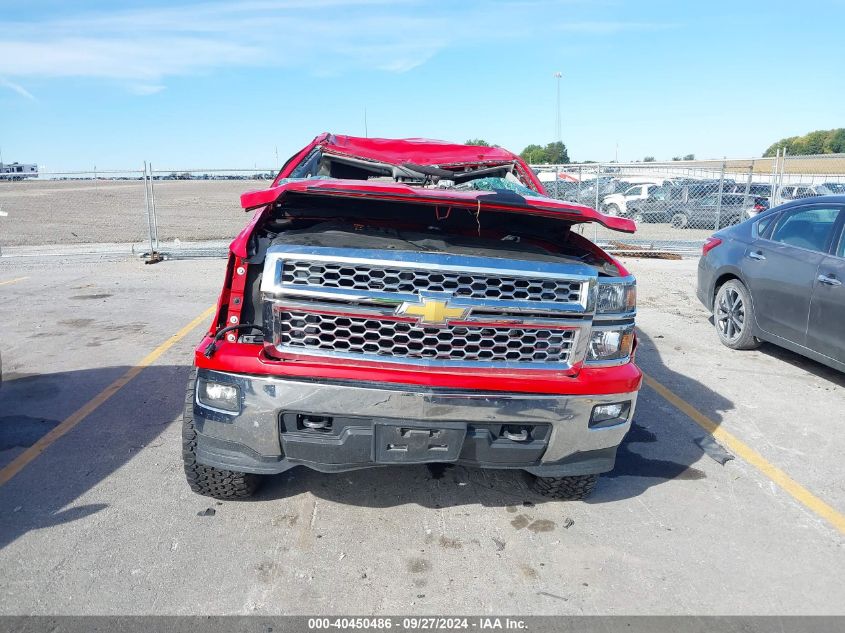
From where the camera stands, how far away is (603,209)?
20.0 m

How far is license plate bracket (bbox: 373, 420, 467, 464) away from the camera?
9.27 ft

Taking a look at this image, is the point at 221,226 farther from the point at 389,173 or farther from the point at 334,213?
the point at 334,213

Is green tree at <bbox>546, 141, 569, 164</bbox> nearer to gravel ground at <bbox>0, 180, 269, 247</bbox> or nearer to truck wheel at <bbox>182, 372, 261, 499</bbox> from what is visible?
gravel ground at <bbox>0, 180, 269, 247</bbox>

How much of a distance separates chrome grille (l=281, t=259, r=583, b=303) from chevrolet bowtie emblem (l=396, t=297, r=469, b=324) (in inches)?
2.5

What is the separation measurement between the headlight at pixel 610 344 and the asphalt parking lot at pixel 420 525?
0.91 metres

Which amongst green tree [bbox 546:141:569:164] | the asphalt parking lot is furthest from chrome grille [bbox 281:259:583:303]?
green tree [bbox 546:141:569:164]

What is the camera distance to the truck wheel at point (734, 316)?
650cm

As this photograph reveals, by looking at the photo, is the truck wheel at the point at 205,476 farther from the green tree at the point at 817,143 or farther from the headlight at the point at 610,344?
the green tree at the point at 817,143

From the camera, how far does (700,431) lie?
4688 millimetres

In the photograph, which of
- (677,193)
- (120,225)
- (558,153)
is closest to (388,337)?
(677,193)

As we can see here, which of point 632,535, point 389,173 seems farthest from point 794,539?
point 389,173

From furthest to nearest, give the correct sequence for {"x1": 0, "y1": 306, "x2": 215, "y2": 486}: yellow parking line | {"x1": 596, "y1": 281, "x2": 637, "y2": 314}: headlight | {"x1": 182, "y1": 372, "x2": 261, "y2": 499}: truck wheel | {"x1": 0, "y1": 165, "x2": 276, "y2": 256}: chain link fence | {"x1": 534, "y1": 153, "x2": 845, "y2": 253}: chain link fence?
{"x1": 534, "y1": 153, "x2": 845, "y2": 253}: chain link fence → {"x1": 0, "y1": 165, "x2": 276, "y2": 256}: chain link fence → {"x1": 0, "y1": 306, "x2": 215, "y2": 486}: yellow parking line → {"x1": 182, "y1": 372, "x2": 261, "y2": 499}: truck wheel → {"x1": 596, "y1": 281, "x2": 637, "y2": 314}: headlight

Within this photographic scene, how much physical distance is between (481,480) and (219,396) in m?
1.66

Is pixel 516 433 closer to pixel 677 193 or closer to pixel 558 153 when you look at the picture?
pixel 677 193
